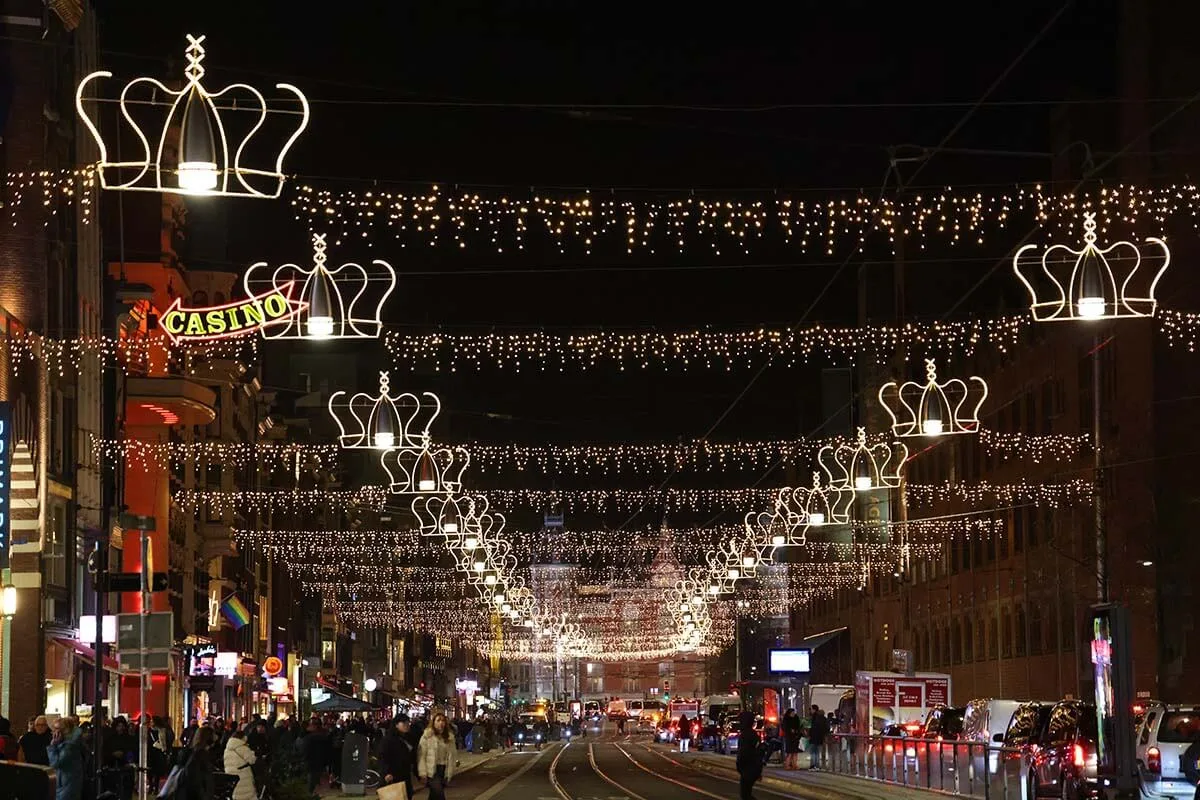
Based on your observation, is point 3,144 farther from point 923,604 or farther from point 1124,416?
point 923,604

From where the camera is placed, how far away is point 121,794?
108 ft

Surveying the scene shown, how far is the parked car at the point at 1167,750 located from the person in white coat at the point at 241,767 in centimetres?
1224

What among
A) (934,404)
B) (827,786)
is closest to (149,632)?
(934,404)

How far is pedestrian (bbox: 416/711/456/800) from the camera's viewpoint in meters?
26.1

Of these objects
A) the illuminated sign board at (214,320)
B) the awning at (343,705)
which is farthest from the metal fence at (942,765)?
the illuminated sign board at (214,320)

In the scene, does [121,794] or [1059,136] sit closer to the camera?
[121,794]

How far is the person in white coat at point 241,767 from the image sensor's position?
27.8 m

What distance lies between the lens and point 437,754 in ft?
85.8

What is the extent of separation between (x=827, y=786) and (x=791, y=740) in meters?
13.8

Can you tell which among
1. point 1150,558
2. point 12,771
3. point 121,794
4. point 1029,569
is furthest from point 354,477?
point 12,771

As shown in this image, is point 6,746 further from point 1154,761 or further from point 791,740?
point 791,740

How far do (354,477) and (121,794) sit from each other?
98.6 m

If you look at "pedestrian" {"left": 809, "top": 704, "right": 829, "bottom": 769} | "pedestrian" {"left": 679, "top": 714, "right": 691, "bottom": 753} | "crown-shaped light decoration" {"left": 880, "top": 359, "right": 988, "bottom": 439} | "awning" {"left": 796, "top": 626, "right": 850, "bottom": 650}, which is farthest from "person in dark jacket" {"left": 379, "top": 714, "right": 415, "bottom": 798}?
"awning" {"left": 796, "top": 626, "right": 850, "bottom": 650}

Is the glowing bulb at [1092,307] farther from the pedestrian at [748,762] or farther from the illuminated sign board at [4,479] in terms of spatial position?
the illuminated sign board at [4,479]
